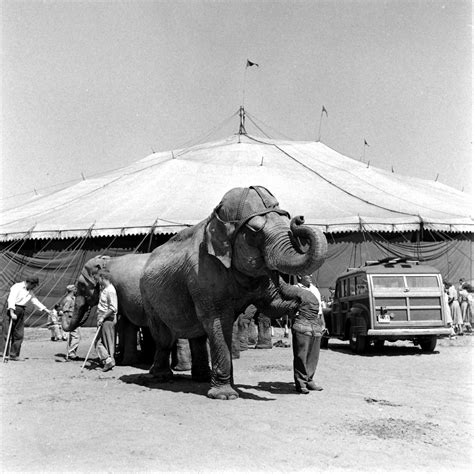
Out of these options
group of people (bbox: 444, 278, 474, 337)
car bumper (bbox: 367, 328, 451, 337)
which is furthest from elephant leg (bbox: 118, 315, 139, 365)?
group of people (bbox: 444, 278, 474, 337)

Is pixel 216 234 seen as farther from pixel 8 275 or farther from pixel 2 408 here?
pixel 8 275

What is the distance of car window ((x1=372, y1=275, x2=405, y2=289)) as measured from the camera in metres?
13.0

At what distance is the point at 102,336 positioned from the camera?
35.2ft

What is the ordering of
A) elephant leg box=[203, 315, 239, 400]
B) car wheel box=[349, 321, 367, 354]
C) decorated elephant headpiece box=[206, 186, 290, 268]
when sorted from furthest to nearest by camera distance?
car wheel box=[349, 321, 367, 354]
elephant leg box=[203, 315, 239, 400]
decorated elephant headpiece box=[206, 186, 290, 268]

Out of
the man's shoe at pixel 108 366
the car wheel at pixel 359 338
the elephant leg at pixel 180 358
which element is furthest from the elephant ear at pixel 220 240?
the car wheel at pixel 359 338

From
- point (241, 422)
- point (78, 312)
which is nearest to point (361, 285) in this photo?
point (78, 312)

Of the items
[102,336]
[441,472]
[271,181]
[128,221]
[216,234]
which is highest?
[271,181]

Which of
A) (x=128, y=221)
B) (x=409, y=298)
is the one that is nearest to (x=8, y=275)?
(x=128, y=221)

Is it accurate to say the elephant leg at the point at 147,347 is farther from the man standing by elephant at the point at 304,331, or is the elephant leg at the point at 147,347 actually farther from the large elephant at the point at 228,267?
the man standing by elephant at the point at 304,331

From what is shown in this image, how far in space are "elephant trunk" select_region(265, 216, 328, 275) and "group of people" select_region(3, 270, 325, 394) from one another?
1.21 metres

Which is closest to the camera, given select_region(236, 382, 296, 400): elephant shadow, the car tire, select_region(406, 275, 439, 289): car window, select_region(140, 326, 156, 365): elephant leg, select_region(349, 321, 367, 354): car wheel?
select_region(236, 382, 296, 400): elephant shadow

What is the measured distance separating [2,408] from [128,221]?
45.3 feet

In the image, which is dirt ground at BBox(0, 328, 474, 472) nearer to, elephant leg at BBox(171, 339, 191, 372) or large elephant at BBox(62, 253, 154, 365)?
elephant leg at BBox(171, 339, 191, 372)

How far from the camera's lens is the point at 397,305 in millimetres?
12820
